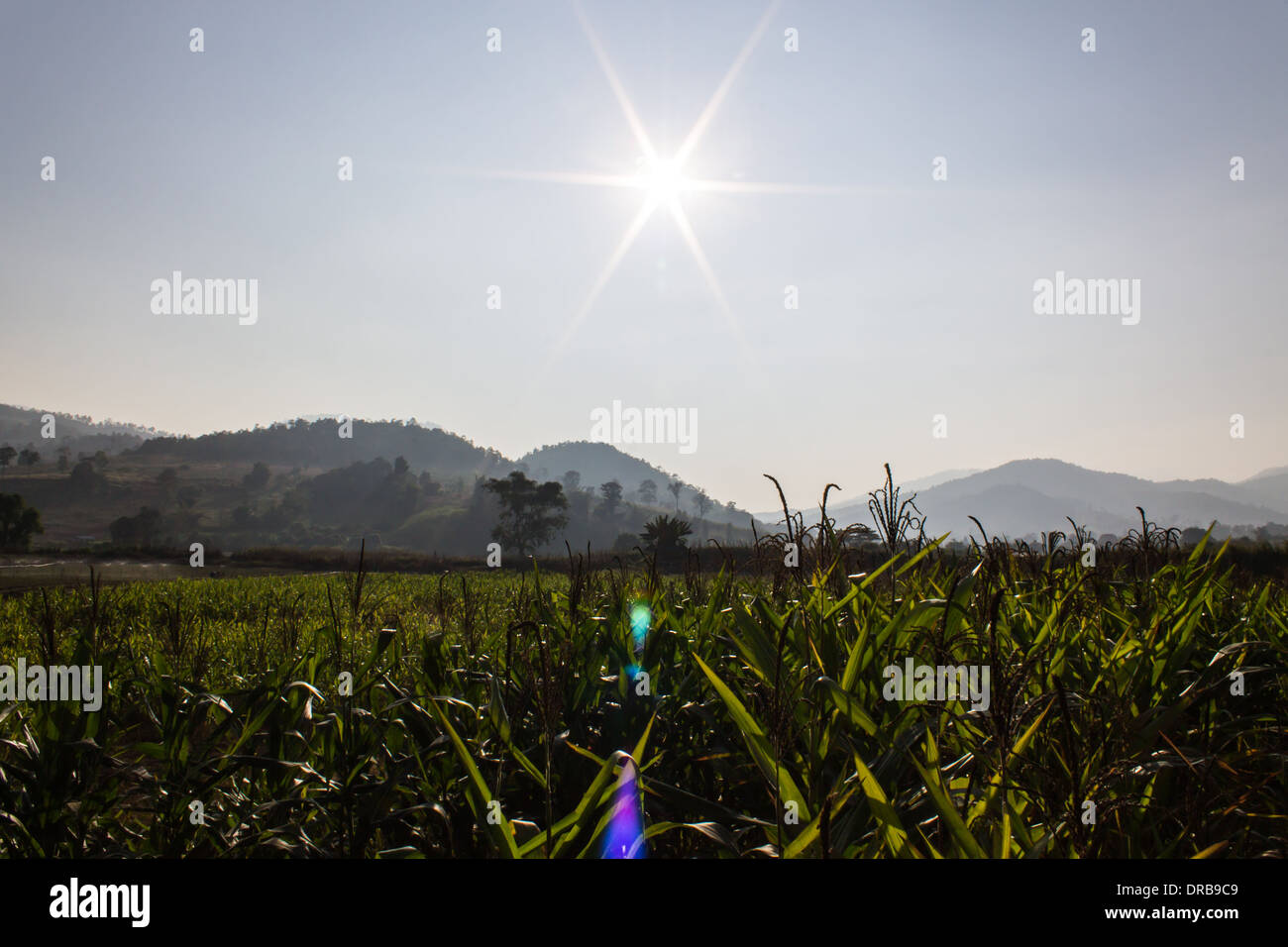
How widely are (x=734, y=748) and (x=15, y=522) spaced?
8715cm

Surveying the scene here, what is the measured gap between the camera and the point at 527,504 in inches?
3895

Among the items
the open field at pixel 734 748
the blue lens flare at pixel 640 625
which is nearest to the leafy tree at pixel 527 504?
the blue lens flare at pixel 640 625

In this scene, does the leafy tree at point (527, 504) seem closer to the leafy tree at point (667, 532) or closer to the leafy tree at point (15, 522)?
the leafy tree at point (15, 522)

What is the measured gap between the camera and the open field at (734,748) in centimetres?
180

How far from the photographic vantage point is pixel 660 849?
246cm

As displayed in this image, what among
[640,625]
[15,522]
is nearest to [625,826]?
[640,625]

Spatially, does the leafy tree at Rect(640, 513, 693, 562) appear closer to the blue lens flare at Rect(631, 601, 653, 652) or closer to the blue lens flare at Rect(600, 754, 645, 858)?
the blue lens flare at Rect(631, 601, 653, 652)

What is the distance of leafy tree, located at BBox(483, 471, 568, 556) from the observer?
3708 inches

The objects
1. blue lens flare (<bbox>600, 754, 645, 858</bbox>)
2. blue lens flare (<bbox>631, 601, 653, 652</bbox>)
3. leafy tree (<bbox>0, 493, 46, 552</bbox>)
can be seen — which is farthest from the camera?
leafy tree (<bbox>0, 493, 46, 552</bbox>)

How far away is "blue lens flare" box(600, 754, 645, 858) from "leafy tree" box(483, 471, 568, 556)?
9133 centimetres

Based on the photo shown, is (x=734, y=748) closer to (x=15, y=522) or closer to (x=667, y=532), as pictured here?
(x=667, y=532)

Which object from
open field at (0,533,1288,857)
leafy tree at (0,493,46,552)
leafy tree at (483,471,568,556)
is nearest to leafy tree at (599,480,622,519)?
leafy tree at (483,471,568,556)
